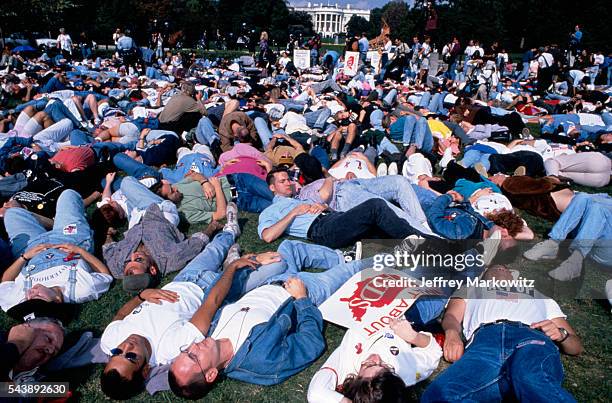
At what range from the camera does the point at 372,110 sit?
9883mm

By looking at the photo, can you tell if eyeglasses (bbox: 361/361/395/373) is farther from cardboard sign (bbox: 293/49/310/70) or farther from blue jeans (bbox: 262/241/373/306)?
cardboard sign (bbox: 293/49/310/70)

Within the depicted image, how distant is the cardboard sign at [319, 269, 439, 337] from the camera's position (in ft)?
10.9

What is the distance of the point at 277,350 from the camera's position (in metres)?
3.11

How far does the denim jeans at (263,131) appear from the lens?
807 cm

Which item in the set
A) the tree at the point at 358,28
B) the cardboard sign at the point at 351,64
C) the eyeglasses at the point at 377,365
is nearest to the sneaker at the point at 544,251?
the eyeglasses at the point at 377,365

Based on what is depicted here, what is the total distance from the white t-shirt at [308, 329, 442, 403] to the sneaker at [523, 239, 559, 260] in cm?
207

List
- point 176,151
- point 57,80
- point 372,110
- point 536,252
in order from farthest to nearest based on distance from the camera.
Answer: point 57,80 → point 372,110 → point 176,151 → point 536,252

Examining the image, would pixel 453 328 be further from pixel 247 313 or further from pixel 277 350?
pixel 247 313

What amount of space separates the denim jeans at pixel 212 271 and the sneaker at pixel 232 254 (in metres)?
0.04

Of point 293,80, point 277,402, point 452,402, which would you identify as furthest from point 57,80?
point 452,402

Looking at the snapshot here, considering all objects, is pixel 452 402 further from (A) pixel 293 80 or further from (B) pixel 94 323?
(A) pixel 293 80

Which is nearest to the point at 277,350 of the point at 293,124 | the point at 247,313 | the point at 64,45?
the point at 247,313

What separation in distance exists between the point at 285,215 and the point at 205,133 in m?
3.66

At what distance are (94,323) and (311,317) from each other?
1955 millimetres
